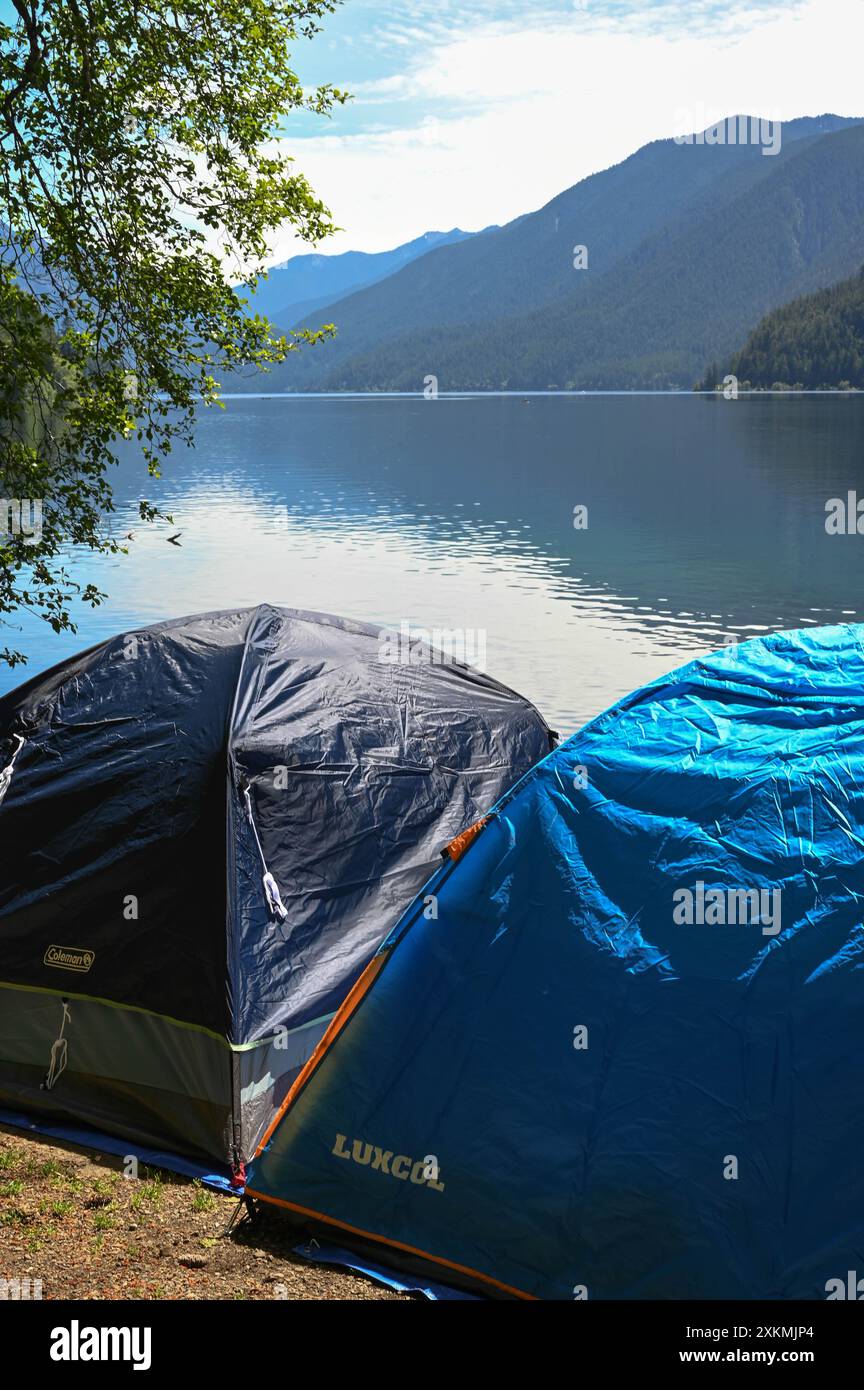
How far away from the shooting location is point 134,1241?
6348mm

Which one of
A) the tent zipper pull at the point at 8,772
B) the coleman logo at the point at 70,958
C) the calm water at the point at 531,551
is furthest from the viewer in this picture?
the calm water at the point at 531,551

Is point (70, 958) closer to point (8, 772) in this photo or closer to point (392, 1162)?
point (8, 772)

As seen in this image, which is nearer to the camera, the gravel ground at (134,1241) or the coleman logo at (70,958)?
the gravel ground at (134,1241)

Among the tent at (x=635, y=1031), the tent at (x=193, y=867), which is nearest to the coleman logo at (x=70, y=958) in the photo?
the tent at (x=193, y=867)

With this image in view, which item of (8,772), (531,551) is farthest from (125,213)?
(531,551)

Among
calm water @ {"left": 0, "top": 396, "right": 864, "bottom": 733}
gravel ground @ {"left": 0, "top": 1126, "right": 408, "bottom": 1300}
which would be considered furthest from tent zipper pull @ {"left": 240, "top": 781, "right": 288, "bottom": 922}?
calm water @ {"left": 0, "top": 396, "right": 864, "bottom": 733}

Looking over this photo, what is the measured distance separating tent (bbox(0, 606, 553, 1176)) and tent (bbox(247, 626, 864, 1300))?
1.06 m

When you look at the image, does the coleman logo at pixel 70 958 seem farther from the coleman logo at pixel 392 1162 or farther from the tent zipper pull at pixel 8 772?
the coleman logo at pixel 392 1162

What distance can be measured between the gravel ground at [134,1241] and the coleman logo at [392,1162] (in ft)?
1.70

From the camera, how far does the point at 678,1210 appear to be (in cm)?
530

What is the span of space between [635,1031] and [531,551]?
38261mm

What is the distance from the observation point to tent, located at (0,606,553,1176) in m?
7.42

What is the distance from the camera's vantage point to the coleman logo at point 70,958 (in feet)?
25.5
